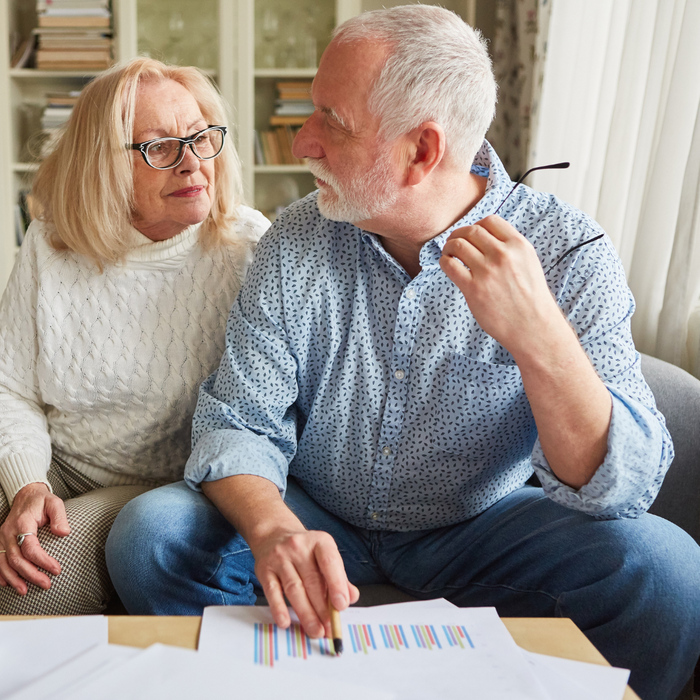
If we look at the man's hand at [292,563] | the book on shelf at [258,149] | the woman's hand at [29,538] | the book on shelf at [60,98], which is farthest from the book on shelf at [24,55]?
the man's hand at [292,563]

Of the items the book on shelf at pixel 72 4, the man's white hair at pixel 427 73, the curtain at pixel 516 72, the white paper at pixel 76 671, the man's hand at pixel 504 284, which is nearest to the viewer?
the white paper at pixel 76 671

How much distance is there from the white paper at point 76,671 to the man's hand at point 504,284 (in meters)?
0.57

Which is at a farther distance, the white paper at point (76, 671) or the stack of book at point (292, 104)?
the stack of book at point (292, 104)

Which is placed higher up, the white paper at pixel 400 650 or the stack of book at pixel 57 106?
the stack of book at pixel 57 106

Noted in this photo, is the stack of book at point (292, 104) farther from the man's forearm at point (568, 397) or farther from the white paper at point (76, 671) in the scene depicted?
the white paper at point (76, 671)

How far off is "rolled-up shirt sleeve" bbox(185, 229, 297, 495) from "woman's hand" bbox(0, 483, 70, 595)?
235mm

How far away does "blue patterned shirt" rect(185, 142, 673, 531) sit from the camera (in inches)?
44.1

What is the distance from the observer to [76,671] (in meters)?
0.69

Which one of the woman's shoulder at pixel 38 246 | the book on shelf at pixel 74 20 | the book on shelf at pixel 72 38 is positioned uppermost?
the book on shelf at pixel 74 20

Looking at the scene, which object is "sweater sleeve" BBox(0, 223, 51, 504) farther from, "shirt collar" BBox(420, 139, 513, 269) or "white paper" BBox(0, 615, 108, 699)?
"shirt collar" BBox(420, 139, 513, 269)

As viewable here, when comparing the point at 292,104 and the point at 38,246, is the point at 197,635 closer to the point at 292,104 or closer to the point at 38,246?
the point at 38,246

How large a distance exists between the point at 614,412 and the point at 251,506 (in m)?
0.50

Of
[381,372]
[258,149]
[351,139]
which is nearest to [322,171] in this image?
[351,139]

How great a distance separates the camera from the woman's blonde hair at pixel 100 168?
4.26 feet
